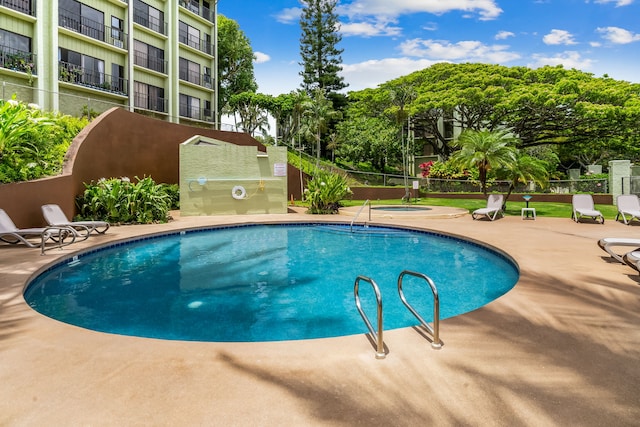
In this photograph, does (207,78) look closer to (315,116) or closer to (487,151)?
(315,116)

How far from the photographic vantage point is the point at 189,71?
3077 centimetres

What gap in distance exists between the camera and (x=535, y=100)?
27.5 metres

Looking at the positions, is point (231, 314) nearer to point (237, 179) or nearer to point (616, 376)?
point (616, 376)

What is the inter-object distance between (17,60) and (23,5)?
3309 millimetres

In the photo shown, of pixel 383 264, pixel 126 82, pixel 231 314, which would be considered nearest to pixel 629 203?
pixel 383 264

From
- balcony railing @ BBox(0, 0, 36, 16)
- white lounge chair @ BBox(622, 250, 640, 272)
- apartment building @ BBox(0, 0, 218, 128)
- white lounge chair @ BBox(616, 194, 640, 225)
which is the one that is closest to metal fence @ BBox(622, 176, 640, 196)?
white lounge chair @ BBox(616, 194, 640, 225)

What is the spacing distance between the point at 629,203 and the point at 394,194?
15.1m

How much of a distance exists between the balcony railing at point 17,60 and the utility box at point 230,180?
1169 cm

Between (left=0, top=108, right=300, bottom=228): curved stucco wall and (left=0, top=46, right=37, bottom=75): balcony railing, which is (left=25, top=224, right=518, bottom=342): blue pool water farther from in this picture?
(left=0, top=46, right=37, bottom=75): balcony railing

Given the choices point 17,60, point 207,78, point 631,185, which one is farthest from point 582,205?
point 207,78

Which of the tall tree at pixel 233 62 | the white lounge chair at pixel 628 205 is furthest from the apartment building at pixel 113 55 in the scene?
the white lounge chair at pixel 628 205

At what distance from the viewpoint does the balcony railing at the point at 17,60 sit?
20.0 metres

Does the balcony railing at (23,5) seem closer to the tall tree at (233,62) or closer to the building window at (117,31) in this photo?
the building window at (117,31)

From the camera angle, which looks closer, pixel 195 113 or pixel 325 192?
pixel 325 192
